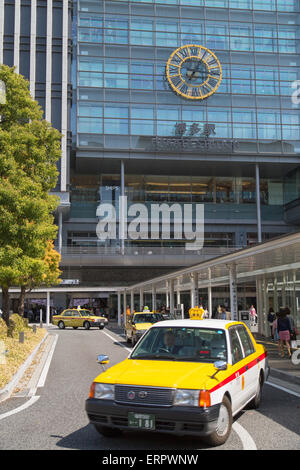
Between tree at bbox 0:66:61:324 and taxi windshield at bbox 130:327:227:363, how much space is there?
1012 cm

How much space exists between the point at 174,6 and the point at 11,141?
5234cm

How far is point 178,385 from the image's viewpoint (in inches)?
215

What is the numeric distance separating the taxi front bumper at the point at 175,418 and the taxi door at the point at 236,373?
2.55ft

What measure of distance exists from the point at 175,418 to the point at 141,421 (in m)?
0.41

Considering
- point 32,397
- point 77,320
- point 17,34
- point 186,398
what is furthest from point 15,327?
point 17,34

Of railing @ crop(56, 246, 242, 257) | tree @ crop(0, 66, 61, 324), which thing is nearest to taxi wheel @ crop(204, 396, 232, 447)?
tree @ crop(0, 66, 61, 324)

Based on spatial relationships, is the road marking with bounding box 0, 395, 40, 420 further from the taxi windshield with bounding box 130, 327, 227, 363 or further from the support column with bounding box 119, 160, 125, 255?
the support column with bounding box 119, 160, 125, 255

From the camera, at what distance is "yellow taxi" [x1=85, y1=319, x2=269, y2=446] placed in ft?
17.6

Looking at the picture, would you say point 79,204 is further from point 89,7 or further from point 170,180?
point 89,7

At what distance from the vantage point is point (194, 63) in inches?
2368

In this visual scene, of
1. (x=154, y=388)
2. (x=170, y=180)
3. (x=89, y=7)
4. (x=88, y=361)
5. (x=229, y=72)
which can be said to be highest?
(x=89, y=7)

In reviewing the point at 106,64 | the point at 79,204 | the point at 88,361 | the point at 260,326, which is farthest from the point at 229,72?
the point at 88,361

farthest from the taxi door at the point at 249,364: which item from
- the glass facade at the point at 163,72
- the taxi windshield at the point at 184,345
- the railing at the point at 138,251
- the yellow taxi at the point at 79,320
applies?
the glass facade at the point at 163,72

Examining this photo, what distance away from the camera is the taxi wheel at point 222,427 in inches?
219
